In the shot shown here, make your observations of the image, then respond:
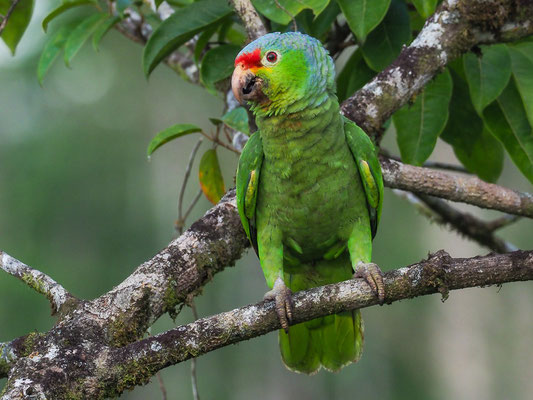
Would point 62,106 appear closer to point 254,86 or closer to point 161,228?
point 161,228

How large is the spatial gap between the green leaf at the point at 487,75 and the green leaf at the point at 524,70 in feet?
0.24

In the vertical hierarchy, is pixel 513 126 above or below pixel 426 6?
below

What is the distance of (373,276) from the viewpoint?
2.35 meters

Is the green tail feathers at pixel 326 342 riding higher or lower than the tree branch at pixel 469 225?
lower

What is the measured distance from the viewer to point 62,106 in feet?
65.1

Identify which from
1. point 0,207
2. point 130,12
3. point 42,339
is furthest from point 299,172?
point 0,207

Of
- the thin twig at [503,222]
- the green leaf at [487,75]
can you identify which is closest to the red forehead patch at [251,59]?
the green leaf at [487,75]

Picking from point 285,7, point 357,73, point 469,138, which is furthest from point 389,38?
point 469,138

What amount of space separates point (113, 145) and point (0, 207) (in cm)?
405

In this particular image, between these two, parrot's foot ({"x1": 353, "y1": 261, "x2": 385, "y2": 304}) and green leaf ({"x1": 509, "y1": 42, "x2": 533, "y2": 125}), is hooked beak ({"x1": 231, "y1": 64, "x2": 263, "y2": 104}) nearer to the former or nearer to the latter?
parrot's foot ({"x1": 353, "y1": 261, "x2": 385, "y2": 304})

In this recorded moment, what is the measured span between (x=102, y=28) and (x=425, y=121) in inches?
78.6

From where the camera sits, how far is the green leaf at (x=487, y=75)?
2.92m

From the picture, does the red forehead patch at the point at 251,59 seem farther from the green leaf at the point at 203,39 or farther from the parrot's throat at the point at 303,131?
the green leaf at the point at 203,39

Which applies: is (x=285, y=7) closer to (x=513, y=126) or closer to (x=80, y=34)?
(x=513, y=126)
